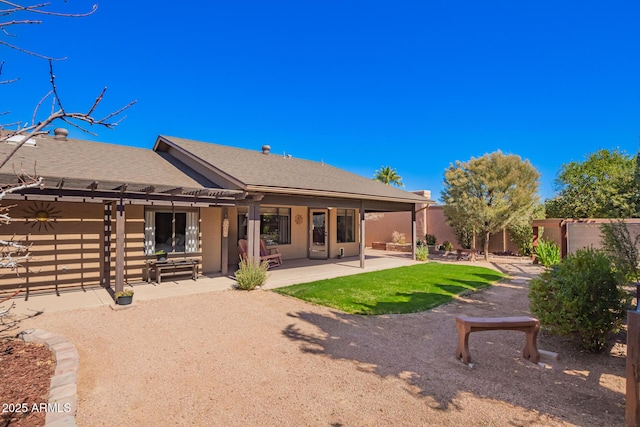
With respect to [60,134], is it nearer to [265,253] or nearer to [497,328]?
[265,253]

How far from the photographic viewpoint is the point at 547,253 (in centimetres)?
1355

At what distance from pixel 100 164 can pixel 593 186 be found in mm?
23338

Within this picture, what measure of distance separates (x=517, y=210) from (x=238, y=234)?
12667mm

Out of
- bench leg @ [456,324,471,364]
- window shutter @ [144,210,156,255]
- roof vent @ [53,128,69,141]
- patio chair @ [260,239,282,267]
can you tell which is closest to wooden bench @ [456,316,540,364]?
bench leg @ [456,324,471,364]

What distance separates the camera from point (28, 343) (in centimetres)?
461

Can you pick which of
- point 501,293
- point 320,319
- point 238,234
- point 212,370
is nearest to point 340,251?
point 238,234

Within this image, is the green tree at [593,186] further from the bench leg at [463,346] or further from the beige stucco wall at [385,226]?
the bench leg at [463,346]

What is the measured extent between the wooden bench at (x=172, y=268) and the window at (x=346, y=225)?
7.47 meters

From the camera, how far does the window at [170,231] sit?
9.45 m

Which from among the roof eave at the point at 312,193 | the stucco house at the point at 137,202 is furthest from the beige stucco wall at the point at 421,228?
the stucco house at the point at 137,202

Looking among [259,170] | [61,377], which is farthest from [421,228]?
[61,377]

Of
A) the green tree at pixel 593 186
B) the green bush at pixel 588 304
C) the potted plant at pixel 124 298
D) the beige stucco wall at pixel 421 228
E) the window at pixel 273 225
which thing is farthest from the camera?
the beige stucco wall at pixel 421 228

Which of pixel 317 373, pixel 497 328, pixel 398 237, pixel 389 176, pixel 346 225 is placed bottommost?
pixel 317 373

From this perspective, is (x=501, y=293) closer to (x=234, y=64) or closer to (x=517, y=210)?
(x=517, y=210)
